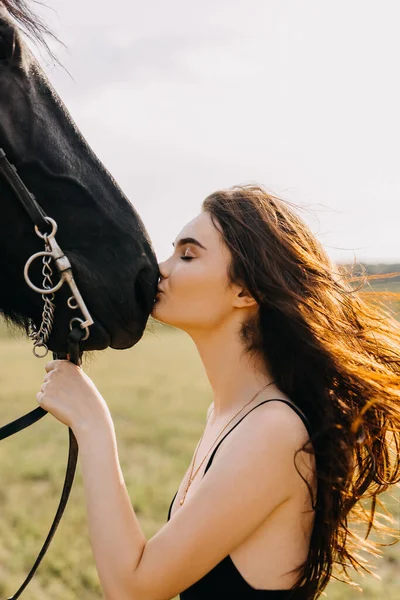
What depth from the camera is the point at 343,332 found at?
7.20 ft

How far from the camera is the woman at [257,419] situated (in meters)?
1.76

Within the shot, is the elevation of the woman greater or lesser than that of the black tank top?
greater

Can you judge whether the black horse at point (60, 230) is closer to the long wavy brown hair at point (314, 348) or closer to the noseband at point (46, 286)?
the noseband at point (46, 286)

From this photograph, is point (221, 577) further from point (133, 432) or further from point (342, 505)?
point (133, 432)

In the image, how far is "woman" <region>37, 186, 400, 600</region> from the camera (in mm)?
1762

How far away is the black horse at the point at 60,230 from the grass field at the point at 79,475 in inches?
16.3

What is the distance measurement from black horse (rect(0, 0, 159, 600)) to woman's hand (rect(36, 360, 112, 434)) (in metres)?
0.08

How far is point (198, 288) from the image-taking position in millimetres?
2064

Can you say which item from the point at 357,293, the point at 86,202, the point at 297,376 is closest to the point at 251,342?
the point at 297,376

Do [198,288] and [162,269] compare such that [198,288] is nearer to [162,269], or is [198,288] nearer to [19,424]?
[162,269]

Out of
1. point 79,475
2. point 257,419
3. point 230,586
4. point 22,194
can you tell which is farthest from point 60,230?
point 79,475

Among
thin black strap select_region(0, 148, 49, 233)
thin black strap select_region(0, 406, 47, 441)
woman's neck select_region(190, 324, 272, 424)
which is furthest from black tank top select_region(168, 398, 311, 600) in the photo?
thin black strap select_region(0, 148, 49, 233)

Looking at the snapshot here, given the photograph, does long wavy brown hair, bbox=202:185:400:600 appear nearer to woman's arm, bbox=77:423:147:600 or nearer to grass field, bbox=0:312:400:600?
woman's arm, bbox=77:423:147:600

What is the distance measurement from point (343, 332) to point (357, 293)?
229mm
